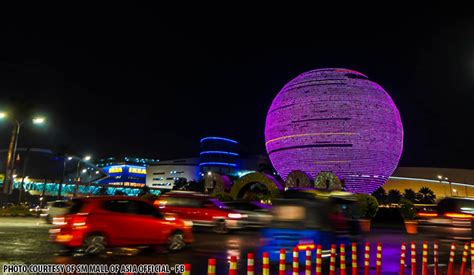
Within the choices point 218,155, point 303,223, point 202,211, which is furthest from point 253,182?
point 218,155

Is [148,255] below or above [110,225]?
below

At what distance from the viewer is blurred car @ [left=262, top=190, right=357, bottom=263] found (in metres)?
10.1

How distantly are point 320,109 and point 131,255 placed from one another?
37652mm

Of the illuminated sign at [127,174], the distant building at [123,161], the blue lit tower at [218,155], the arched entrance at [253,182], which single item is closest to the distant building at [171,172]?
the blue lit tower at [218,155]

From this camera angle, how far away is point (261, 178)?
150ft

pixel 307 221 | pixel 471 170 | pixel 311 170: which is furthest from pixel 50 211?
pixel 471 170

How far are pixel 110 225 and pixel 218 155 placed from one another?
136 meters

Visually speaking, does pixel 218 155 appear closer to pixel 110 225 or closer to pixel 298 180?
pixel 298 180

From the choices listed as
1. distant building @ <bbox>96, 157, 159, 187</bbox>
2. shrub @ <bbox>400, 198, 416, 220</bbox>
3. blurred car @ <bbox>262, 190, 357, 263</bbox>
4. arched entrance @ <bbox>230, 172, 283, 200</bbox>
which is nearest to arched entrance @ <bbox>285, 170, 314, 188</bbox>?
arched entrance @ <bbox>230, 172, 283, 200</bbox>

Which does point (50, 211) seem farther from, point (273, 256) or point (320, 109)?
point (320, 109)

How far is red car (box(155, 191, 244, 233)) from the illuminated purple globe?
89.5 ft

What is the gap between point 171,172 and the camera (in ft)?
516

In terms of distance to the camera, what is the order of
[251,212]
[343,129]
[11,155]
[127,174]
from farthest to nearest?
[127,174] < [343,129] < [11,155] < [251,212]

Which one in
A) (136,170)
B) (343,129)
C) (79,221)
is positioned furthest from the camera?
(136,170)
